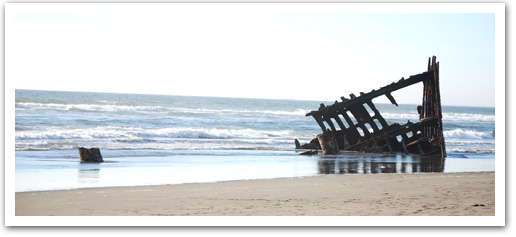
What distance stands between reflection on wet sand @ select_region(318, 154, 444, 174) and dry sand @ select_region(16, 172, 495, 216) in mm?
2289

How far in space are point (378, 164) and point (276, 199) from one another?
6.03m

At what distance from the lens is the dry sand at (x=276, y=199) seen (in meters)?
6.77

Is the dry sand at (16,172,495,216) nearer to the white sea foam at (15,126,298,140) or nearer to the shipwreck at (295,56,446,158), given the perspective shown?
the shipwreck at (295,56,446,158)

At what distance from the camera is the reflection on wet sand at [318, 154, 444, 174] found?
1169cm

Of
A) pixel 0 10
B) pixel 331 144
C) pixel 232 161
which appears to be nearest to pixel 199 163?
pixel 232 161

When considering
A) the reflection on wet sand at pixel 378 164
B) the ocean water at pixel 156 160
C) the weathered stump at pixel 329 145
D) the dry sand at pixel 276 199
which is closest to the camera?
the dry sand at pixel 276 199

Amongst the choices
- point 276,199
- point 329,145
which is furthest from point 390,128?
point 276,199

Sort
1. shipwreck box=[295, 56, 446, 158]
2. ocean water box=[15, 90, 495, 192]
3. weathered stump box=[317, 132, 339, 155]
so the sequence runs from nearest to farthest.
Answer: ocean water box=[15, 90, 495, 192] < shipwreck box=[295, 56, 446, 158] < weathered stump box=[317, 132, 339, 155]

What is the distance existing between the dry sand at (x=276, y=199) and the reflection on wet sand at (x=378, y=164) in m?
2.29

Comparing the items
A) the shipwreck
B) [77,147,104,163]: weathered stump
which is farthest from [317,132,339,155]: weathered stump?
[77,147,104,163]: weathered stump

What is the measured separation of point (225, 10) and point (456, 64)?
12.4 ft

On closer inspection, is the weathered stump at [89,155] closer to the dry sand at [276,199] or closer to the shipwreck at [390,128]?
the dry sand at [276,199]

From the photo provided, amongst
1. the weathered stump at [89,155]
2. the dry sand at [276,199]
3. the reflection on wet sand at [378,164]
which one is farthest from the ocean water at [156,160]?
the dry sand at [276,199]
